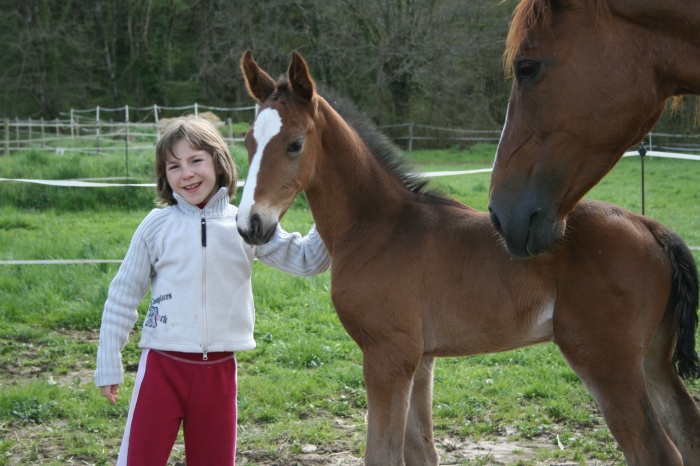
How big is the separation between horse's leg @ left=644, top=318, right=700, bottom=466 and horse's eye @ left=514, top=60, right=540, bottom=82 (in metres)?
1.41

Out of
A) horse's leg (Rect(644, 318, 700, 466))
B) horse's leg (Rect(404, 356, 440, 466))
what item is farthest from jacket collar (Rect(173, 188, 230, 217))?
horse's leg (Rect(644, 318, 700, 466))

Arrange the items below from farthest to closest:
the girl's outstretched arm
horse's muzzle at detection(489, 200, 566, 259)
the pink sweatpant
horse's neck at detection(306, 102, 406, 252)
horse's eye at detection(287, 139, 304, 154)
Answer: horse's neck at detection(306, 102, 406, 252), the girl's outstretched arm, horse's eye at detection(287, 139, 304, 154), the pink sweatpant, horse's muzzle at detection(489, 200, 566, 259)

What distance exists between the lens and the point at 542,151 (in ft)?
7.61

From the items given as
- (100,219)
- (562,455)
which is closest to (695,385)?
(562,455)

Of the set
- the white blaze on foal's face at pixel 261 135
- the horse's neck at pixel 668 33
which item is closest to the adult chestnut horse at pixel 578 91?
the horse's neck at pixel 668 33

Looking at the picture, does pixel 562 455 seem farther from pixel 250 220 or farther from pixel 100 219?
pixel 100 219

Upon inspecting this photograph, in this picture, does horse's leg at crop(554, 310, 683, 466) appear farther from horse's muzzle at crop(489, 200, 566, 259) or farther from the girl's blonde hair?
the girl's blonde hair

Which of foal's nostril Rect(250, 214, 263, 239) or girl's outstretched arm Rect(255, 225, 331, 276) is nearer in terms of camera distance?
foal's nostril Rect(250, 214, 263, 239)

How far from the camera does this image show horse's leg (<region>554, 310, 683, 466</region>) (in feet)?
9.33

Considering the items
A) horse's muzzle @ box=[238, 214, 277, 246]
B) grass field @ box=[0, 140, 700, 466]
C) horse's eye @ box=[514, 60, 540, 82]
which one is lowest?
grass field @ box=[0, 140, 700, 466]

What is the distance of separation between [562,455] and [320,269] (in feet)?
5.44

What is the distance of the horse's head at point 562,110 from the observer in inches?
87.8

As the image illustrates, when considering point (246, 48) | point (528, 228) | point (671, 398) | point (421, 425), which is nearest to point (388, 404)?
point (421, 425)

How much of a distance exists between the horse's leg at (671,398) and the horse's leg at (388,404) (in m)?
1.08
